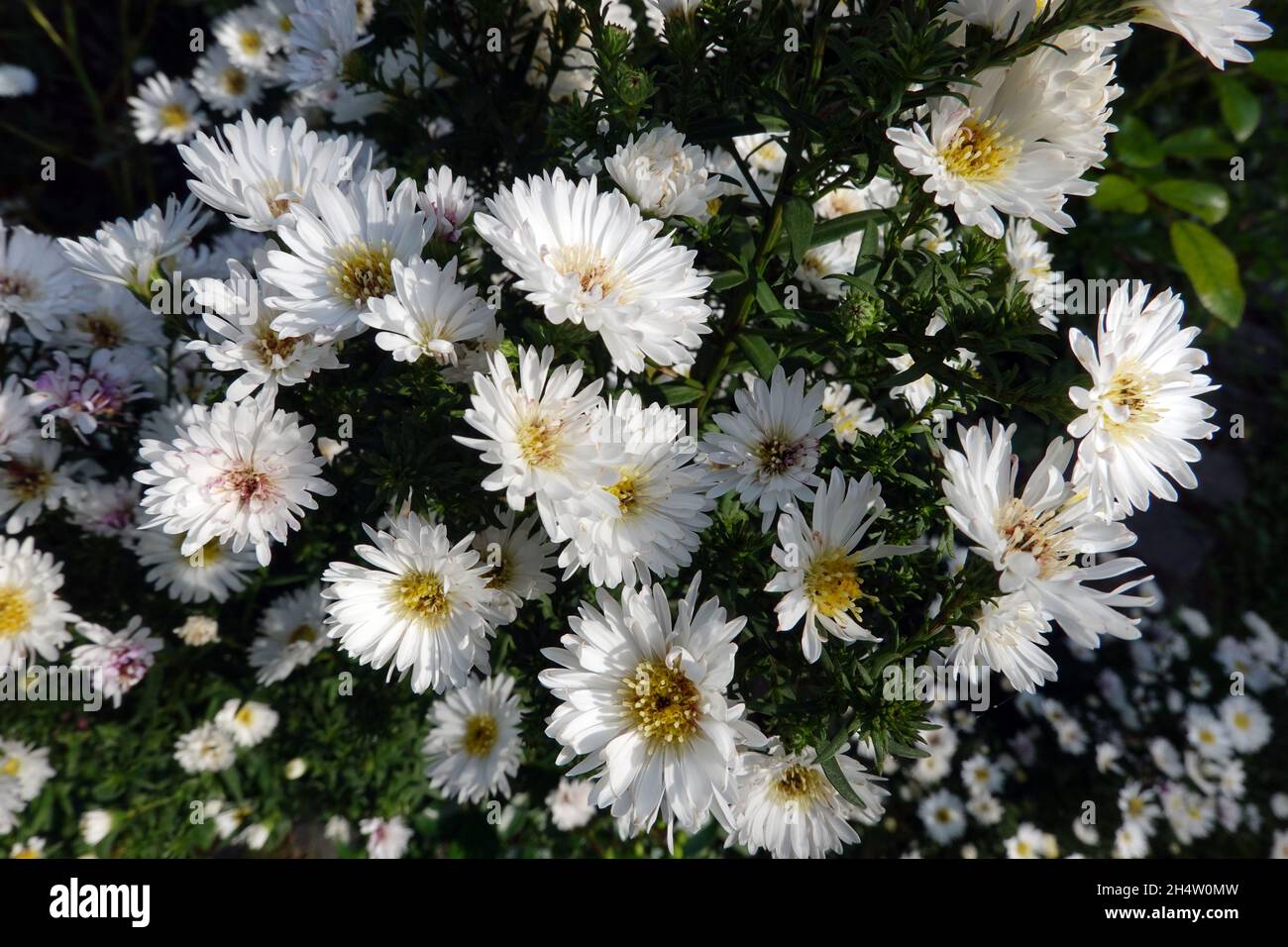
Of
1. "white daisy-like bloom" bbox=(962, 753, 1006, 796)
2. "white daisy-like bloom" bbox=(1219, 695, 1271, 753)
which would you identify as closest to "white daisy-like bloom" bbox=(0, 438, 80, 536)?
"white daisy-like bloom" bbox=(962, 753, 1006, 796)

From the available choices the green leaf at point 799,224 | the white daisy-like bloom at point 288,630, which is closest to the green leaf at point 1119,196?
the green leaf at point 799,224

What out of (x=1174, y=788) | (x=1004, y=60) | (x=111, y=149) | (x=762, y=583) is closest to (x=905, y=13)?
(x=1004, y=60)

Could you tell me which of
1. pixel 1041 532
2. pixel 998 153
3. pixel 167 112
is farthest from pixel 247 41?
pixel 1041 532

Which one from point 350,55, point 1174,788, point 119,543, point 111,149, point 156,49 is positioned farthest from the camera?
point 156,49

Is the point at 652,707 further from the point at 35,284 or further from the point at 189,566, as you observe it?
the point at 35,284

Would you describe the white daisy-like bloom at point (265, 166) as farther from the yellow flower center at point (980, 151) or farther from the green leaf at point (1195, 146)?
the green leaf at point (1195, 146)

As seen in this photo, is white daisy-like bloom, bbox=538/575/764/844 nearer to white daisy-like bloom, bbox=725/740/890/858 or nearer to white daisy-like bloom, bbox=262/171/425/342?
white daisy-like bloom, bbox=725/740/890/858
